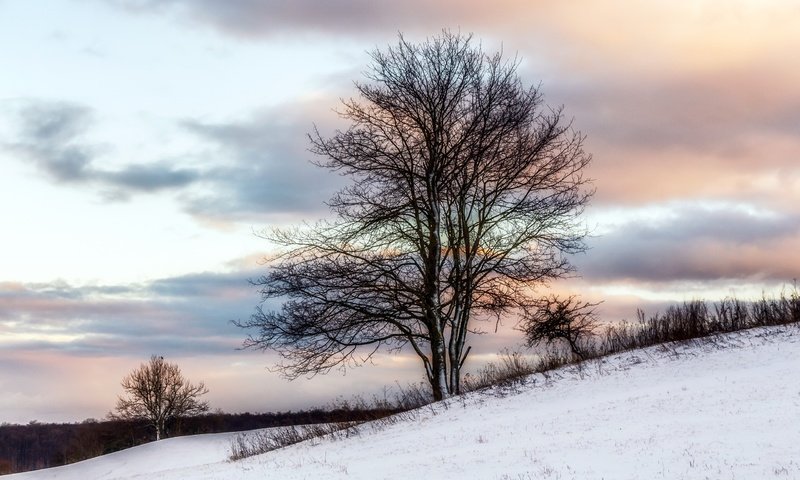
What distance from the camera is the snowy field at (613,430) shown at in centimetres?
1195

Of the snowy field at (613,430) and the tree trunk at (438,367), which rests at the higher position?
the tree trunk at (438,367)

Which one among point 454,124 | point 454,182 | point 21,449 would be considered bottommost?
point 21,449

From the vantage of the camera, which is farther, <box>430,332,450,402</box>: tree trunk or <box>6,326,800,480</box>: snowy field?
<box>430,332,450,402</box>: tree trunk

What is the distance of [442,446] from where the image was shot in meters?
16.2

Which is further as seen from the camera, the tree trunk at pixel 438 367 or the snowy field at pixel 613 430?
the tree trunk at pixel 438 367

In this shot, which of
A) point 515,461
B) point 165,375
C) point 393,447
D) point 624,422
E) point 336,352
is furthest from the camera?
point 165,375

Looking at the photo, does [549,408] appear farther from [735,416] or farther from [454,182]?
[454,182]

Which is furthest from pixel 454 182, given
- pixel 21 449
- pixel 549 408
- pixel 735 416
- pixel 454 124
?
pixel 21 449

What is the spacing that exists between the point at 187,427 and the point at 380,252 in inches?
2174

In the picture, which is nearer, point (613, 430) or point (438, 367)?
point (613, 430)

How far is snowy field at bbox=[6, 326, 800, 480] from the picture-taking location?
11945 mm

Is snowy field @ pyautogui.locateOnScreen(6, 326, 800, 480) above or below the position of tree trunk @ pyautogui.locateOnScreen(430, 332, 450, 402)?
below

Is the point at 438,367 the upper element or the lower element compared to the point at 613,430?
upper

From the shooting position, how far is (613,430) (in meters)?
14.5
